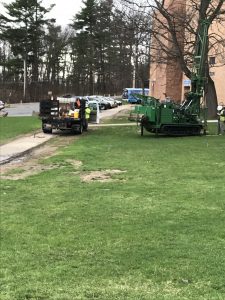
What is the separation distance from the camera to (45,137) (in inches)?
1067

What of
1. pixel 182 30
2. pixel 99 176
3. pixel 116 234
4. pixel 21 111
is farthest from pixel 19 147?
pixel 21 111

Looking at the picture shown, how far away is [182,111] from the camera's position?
85.7ft

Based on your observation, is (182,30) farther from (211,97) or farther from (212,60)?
(212,60)

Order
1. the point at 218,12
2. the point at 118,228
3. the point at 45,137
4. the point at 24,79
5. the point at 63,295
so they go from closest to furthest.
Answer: the point at 63,295 → the point at 118,228 → the point at 45,137 → the point at 218,12 → the point at 24,79

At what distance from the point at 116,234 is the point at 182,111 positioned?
19.0 metres

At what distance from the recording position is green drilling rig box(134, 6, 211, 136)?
25688mm

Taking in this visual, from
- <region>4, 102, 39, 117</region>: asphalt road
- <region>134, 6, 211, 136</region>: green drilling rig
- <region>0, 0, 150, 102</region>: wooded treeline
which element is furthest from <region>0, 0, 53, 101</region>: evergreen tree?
<region>134, 6, 211, 136</region>: green drilling rig

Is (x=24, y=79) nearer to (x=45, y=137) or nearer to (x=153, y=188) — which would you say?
(x=45, y=137)

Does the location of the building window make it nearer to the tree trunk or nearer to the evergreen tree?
the tree trunk

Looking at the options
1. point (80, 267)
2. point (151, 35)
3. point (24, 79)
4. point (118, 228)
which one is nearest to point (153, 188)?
point (118, 228)

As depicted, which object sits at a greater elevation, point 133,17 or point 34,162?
point 133,17

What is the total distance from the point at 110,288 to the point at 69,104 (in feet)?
83.4

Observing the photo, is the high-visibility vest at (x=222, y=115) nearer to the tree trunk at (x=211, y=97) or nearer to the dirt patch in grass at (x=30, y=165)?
the dirt patch in grass at (x=30, y=165)

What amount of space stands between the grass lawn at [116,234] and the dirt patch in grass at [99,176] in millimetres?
232
